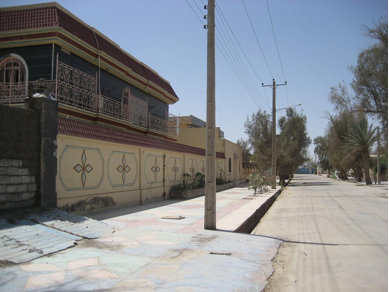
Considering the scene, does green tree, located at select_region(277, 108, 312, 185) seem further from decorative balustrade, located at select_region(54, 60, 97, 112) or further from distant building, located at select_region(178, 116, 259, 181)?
decorative balustrade, located at select_region(54, 60, 97, 112)

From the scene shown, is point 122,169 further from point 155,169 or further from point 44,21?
point 44,21

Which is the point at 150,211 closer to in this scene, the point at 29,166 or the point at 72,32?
the point at 29,166

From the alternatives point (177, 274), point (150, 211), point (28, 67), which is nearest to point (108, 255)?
point (177, 274)

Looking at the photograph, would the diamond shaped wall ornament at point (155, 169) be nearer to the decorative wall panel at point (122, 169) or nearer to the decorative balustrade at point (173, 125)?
the decorative wall panel at point (122, 169)

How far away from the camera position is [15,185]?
7691mm

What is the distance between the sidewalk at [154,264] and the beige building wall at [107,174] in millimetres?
2640

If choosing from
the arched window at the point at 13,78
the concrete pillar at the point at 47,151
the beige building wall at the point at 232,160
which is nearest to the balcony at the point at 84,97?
the arched window at the point at 13,78

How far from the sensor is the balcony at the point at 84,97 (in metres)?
13.2

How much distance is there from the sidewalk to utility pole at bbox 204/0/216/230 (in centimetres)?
57

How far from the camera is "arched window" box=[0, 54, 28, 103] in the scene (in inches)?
521

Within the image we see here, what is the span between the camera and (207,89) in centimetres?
916

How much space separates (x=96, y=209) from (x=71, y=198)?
145cm

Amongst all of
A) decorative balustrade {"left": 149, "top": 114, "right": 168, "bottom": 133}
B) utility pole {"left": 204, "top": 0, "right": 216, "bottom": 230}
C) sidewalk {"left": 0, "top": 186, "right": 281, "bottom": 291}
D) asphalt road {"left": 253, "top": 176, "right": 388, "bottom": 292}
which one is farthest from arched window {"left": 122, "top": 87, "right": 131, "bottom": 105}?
asphalt road {"left": 253, "top": 176, "right": 388, "bottom": 292}

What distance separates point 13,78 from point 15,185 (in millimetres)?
7887
